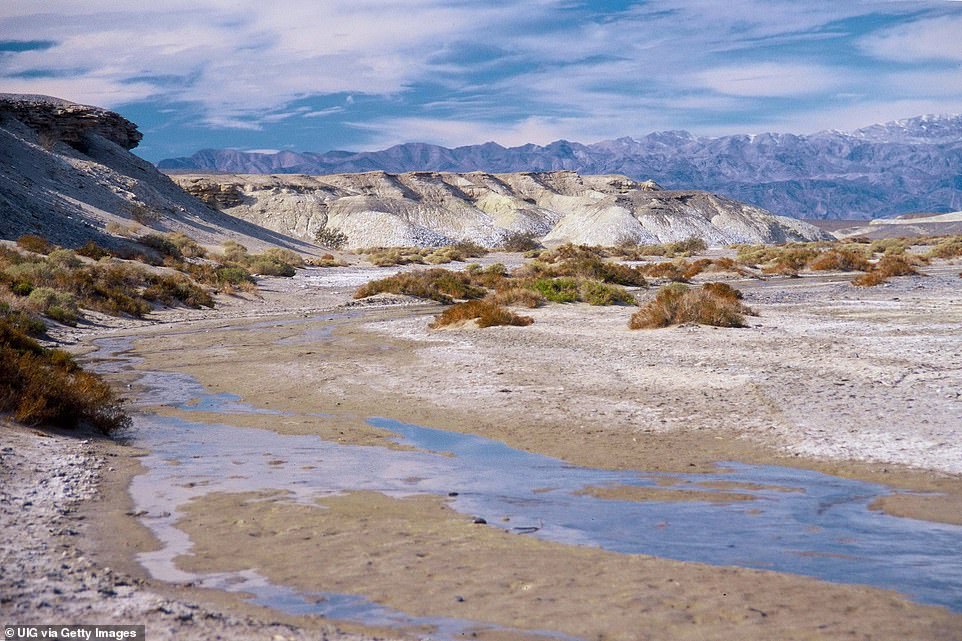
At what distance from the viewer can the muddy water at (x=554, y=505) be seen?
5590mm

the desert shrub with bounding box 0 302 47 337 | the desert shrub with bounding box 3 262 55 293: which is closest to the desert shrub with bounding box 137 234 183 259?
the desert shrub with bounding box 3 262 55 293

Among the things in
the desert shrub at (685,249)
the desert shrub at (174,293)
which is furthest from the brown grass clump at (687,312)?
the desert shrub at (685,249)

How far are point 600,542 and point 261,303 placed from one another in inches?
1173

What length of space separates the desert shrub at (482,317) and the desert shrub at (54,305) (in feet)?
32.5

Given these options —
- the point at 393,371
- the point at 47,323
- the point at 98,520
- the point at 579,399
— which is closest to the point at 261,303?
the point at 47,323

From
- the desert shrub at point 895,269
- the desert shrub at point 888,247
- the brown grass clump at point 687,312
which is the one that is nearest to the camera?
the brown grass clump at point 687,312

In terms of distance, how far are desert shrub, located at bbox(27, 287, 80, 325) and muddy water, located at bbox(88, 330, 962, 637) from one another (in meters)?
14.4

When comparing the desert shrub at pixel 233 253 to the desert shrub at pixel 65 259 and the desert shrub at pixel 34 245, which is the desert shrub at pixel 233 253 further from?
the desert shrub at pixel 65 259

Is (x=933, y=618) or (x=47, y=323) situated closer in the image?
(x=933, y=618)

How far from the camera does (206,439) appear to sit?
10.4 meters

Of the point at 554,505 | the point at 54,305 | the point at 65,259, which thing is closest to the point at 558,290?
the point at 54,305

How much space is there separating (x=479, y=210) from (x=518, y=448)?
130980 millimetres

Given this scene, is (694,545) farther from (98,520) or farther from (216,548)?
(98,520)

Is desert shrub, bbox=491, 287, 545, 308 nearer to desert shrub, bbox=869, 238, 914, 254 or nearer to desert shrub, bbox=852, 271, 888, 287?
desert shrub, bbox=852, 271, 888, 287
